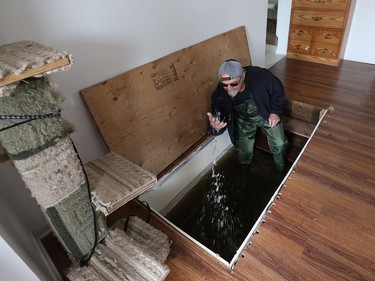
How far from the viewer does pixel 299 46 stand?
11.7 ft

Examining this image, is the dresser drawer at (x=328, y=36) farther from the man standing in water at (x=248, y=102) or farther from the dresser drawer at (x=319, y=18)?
the man standing in water at (x=248, y=102)

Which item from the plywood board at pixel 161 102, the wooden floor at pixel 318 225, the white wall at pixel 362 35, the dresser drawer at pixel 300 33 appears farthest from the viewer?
Result: the dresser drawer at pixel 300 33

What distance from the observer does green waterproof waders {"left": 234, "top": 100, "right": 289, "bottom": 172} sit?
7.13 feet

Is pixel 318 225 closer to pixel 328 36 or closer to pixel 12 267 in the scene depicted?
pixel 12 267

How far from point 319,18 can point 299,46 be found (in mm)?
428

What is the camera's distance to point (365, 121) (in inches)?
87.5

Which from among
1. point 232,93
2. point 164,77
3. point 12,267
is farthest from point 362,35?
point 12,267

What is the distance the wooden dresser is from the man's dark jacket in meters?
1.84

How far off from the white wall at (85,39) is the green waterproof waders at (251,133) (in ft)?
2.41

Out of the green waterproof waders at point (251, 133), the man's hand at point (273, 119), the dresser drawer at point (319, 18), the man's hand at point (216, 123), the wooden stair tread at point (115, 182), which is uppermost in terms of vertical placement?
the dresser drawer at point (319, 18)

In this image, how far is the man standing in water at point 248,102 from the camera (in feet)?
6.05

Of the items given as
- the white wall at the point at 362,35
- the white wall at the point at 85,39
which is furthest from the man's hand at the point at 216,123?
the white wall at the point at 362,35

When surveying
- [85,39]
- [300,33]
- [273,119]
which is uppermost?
[85,39]

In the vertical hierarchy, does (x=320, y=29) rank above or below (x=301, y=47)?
above
